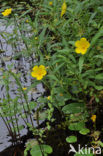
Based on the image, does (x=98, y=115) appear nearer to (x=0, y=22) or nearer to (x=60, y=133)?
(x=60, y=133)

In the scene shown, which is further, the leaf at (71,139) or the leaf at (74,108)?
the leaf at (74,108)

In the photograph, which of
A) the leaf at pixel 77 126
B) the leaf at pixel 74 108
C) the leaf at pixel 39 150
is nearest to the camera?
the leaf at pixel 39 150

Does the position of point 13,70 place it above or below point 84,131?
above

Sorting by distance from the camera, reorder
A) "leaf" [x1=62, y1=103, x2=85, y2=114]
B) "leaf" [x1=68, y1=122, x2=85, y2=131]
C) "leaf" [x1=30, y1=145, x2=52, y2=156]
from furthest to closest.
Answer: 1. "leaf" [x1=62, y1=103, x2=85, y2=114]
2. "leaf" [x1=68, y1=122, x2=85, y2=131]
3. "leaf" [x1=30, y1=145, x2=52, y2=156]

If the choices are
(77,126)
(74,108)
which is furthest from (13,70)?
(77,126)

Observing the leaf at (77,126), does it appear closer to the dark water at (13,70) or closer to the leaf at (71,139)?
the leaf at (71,139)

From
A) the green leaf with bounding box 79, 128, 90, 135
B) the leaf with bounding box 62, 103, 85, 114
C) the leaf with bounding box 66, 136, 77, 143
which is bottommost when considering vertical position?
the leaf with bounding box 66, 136, 77, 143

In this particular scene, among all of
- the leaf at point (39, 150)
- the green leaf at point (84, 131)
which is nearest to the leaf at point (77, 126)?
the green leaf at point (84, 131)

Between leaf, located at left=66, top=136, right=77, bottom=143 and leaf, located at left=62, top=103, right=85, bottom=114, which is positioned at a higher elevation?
leaf, located at left=62, top=103, right=85, bottom=114

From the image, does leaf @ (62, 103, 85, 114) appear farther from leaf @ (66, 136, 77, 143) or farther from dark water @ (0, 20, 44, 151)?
dark water @ (0, 20, 44, 151)

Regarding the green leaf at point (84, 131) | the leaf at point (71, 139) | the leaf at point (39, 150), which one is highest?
the green leaf at point (84, 131)

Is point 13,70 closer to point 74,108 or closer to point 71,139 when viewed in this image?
point 74,108

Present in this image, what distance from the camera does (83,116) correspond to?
1844 mm

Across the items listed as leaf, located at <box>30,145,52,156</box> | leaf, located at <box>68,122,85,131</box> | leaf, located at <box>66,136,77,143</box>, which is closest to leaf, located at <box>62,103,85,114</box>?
leaf, located at <box>68,122,85,131</box>
